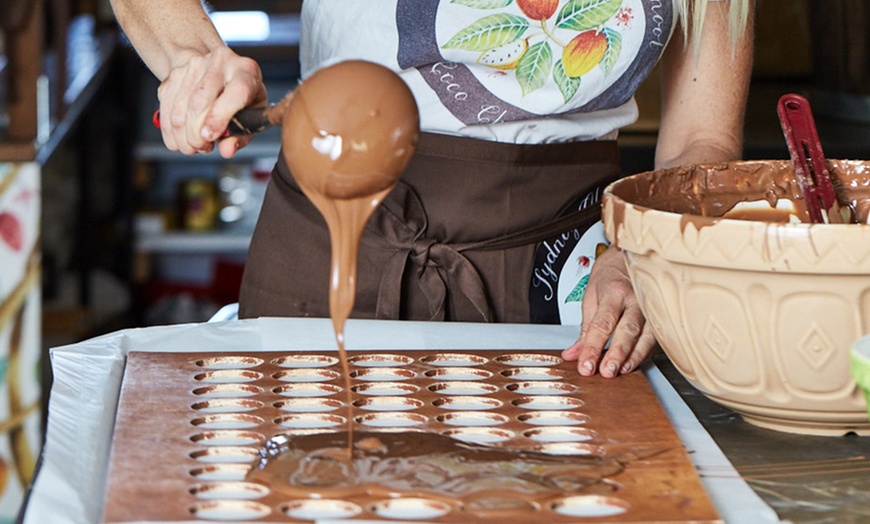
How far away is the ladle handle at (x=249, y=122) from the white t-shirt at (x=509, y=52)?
1.15 feet

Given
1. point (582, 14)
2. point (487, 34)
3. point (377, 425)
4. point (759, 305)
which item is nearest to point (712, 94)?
point (582, 14)

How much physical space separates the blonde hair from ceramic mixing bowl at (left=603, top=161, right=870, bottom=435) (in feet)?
1.53

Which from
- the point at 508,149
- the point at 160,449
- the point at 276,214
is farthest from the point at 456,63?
the point at 160,449

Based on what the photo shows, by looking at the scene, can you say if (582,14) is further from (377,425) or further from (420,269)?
(377,425)

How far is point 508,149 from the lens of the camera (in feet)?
5.03

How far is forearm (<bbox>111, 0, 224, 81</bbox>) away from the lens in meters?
1.42

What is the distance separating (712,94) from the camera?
1.63m

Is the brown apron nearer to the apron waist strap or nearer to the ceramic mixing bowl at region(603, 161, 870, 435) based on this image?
the apron waist strap

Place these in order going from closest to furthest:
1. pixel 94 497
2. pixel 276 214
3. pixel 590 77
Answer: pixel 94 497
pixel 590 77
pixel 276 214

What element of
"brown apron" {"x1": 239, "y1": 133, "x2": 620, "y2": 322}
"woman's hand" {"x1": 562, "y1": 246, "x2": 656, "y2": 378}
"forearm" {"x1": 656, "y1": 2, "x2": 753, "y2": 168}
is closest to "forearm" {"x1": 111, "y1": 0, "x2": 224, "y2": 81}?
"brown apron" {"x1": 239, "y1": 133, "x2": 620, "y2": 322}

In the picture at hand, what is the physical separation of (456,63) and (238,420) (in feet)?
2.10

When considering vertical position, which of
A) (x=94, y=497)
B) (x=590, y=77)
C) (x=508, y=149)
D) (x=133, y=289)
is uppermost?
(x=590, y=77)

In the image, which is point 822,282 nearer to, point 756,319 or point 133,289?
point 756,319

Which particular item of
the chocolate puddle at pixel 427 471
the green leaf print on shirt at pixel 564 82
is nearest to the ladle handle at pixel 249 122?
the chocolate puddle at pixel 427 471
